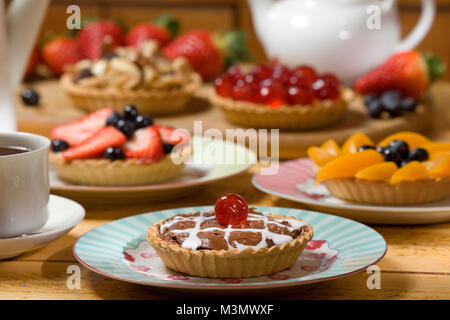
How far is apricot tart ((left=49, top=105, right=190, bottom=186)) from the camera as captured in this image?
4.60 ft

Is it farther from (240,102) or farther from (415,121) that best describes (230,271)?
(415,121)

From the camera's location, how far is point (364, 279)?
3.33ft

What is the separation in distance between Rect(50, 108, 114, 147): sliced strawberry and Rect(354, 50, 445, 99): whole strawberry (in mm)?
1020

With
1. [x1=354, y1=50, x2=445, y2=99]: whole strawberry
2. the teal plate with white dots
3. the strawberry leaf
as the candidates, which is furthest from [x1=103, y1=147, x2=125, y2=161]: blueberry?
the strawberry leaf

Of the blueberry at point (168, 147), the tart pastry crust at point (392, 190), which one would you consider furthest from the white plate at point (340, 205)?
the blueberry at point (168, 147)

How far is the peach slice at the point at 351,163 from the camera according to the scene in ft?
4.17

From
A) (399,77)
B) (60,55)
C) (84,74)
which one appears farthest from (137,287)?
(60,55)

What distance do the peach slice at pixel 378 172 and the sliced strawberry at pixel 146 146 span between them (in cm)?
39

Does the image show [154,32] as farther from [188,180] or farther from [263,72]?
[188,180]

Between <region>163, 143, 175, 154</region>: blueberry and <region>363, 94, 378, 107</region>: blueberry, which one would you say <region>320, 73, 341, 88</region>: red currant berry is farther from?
<region>163, 143, 175, 154</region>: blueberry

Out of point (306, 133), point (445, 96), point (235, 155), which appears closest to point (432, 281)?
point (235, 155)

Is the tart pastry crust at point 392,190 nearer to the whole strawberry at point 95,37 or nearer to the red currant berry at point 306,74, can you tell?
the red currant berry at point 306,74

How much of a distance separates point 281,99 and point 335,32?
0.51 meters
